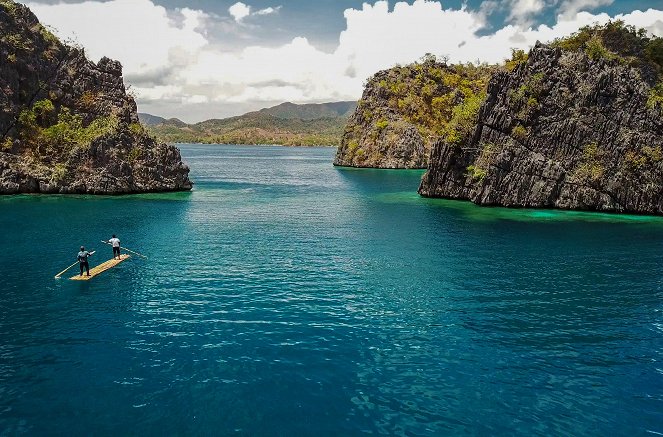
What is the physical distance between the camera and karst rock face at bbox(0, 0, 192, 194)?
104562 mm

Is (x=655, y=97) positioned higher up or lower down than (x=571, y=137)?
higher up

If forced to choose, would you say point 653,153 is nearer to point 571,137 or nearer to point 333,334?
point 571,137

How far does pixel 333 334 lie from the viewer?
31531 millimetres

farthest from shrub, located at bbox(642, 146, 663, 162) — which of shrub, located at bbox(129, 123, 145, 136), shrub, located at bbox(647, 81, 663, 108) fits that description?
shrub, located at bbox(129, 123, 145, 136)

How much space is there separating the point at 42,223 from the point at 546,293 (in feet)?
224

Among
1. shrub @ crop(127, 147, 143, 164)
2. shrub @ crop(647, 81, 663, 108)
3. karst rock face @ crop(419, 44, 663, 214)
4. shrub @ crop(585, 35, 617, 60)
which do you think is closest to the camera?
karst rock face @ crop(419, 44, 663, 214)

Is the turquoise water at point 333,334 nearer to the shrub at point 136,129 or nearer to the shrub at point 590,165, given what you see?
the shrub at point 590,165

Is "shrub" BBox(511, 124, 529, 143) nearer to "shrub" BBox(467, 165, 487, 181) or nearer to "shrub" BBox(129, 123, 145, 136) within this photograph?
"shrub" BBox(467, 165, 487, 181)

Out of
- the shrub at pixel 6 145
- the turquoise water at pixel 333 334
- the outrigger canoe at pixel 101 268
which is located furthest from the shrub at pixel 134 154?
the outrigger canoe at pixel 101 268

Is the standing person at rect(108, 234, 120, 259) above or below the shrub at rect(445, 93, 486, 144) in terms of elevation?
below

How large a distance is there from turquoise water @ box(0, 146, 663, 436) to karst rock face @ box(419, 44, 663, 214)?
2562 centimetres

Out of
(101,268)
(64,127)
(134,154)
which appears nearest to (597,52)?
(101,268)

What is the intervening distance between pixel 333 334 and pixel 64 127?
351 feet

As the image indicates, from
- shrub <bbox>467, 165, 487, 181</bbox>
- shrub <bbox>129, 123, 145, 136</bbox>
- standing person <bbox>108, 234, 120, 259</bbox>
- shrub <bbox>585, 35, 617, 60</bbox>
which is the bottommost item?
standing person <bbox>108, 234, 120, 259</bbox>
